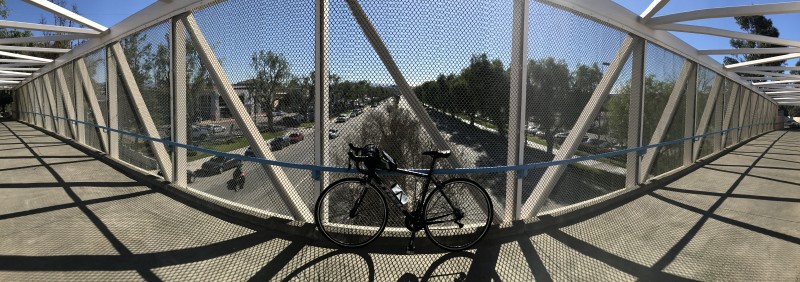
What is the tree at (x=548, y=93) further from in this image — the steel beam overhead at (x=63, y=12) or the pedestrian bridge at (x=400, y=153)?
the steel beam overhead at (x=63, y=12)

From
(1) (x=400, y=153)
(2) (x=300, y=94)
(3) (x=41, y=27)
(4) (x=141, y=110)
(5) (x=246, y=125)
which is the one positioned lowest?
A: (1) (x=400, y=153)

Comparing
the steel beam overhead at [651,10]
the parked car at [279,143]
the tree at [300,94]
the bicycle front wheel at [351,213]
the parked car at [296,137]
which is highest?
the steel beam overhead at [651,10]

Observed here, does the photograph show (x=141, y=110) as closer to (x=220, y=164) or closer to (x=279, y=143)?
(x=220, y=164)

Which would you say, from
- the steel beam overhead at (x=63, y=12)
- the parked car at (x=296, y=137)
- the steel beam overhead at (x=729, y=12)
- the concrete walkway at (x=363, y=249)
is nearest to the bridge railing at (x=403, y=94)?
the parked car at (x=296, y=137)

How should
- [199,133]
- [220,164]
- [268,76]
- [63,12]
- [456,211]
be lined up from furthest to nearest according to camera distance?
[63,12]
[199,133]
[220,164]
[268,76]
[456,211]

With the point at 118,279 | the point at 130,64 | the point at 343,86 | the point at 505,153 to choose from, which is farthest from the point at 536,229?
the point at 130,64

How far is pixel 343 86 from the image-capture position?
3.54 meters

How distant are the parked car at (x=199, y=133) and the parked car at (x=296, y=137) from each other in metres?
1.75

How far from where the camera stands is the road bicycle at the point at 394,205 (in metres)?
3.29

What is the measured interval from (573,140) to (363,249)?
262cm

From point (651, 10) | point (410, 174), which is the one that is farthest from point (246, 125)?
point (651, 10)

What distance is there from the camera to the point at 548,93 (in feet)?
12.9

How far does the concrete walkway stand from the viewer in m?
2.98

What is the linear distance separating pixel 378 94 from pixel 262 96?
133 centimetres
